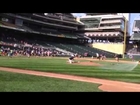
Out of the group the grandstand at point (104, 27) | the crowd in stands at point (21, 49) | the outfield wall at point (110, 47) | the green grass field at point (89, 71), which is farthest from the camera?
the grandstand at point (104, 27)

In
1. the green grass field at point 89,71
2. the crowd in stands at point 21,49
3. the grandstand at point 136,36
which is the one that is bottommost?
the green grass field at point 89,71

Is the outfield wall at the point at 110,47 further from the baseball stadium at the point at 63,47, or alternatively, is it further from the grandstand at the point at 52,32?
the grandstand at the point at 52,32

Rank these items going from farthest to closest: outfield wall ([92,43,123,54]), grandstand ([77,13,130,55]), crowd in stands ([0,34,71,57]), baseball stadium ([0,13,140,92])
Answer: grandstand ([77,13,130,55])
outfield wall ([92,43,123,54])
crowd in stands ([0,34,71,57])
baseball stadium ([0,13,140,92])

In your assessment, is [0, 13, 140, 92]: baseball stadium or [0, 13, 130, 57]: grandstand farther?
[0, 13, 130, 57]: grandstand

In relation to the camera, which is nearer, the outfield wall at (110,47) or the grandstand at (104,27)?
the outfield wall at (110,47)

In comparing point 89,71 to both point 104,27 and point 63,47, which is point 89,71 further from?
point 104,27

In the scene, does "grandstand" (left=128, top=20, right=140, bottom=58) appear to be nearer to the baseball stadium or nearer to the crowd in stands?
the baseball stadium

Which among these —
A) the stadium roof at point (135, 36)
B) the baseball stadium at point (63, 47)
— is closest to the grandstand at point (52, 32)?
the baseball stadium at point (63, 47)

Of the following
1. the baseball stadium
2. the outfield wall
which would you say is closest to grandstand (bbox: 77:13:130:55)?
the baseball stadium

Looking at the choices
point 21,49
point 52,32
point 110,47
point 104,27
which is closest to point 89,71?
point 21,49

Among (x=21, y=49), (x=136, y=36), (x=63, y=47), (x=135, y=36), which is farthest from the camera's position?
(x=135, y=36)
